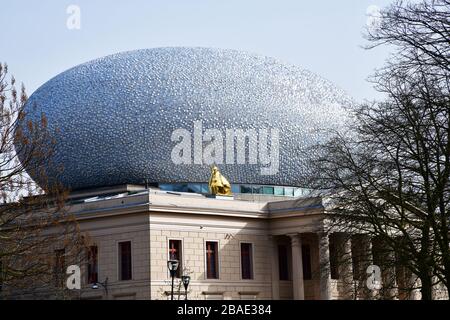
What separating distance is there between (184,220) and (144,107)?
1301cm

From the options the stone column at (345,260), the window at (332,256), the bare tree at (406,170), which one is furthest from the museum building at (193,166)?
the bare tree at (406,170)

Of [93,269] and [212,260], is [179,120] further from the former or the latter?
[93,269]

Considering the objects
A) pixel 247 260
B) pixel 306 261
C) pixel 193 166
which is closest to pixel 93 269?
pixel 247 260

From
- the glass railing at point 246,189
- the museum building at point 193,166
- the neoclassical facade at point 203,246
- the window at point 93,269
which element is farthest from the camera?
the glass railing at point 246,189

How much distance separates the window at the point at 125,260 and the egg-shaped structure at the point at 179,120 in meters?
9.68

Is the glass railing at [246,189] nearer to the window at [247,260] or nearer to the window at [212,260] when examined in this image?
the window at [247,260]

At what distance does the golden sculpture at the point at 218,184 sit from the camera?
76.0 m

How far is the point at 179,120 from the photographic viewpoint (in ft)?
262

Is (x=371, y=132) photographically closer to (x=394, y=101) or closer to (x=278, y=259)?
(x=394, y=101)

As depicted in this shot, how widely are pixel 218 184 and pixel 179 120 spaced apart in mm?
6925

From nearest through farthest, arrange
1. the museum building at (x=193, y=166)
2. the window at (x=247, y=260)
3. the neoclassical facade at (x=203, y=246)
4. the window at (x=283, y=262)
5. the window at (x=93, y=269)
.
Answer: the neoclassical facade at (x=203, y=246) → the museum building at (x=193, y=166) → the window at (x=93, y=269) → the window at (x=247, y=260) → the window at (x=283, y=262)

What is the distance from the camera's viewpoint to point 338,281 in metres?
74.9
